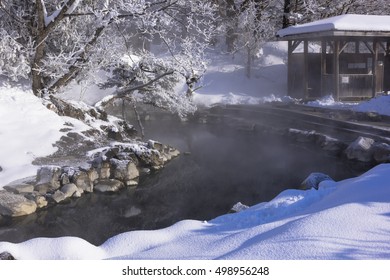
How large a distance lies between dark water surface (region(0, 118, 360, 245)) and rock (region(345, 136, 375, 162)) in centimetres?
36

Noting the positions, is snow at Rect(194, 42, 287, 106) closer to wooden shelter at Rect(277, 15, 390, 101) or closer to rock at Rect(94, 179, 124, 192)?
wooden shelter at Rect(277, 15, 390, 101)

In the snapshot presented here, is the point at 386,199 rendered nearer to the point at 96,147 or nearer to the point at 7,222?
the point at 7,222

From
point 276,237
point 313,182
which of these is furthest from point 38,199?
point 276,237

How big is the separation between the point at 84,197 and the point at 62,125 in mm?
3437

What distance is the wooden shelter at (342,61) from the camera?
18344mm

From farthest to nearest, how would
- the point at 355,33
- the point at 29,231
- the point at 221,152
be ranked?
the point at 355,33 → the point at 221,152 → the point at 29,231

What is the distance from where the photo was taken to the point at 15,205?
9109 millimetres

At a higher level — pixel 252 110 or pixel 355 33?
pixel 355 33

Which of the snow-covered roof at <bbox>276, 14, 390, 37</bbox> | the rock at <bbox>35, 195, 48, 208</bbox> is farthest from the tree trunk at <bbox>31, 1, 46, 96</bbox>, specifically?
the snow-covered roof at <bbox>276, 14, 390, 37</bbox>

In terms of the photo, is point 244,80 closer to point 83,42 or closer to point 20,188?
point 83,42

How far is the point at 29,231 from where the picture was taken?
8.40 metres

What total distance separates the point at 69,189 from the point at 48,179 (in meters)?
0.50

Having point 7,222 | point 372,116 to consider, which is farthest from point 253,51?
point 7,222

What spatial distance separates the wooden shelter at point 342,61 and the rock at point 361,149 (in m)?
6.61
